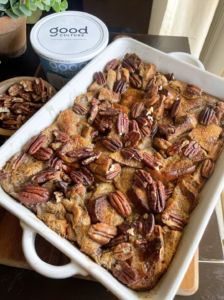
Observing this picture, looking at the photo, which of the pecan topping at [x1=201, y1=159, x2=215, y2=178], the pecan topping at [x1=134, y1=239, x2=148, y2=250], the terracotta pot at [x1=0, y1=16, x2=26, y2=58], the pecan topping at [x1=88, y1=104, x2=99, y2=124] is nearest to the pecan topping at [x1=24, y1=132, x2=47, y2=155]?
the pecan topping at [x1=88, y1=104, x2=99, y2=124]

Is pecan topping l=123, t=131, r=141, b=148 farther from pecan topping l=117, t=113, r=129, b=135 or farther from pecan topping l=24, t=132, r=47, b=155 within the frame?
pecan topping l=24, t=132, r=47, b=155

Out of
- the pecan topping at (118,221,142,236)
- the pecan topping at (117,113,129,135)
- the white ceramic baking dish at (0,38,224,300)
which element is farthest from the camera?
the pecan topping at (117,113,129,135)

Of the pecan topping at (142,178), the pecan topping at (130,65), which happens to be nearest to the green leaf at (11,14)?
the pecan topping at (130,65)

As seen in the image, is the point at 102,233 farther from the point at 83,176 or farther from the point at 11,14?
the point at 11,14

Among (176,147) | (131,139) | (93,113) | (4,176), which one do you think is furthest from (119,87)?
(4,176)

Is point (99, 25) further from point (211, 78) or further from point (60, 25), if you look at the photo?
point (211, 78)
